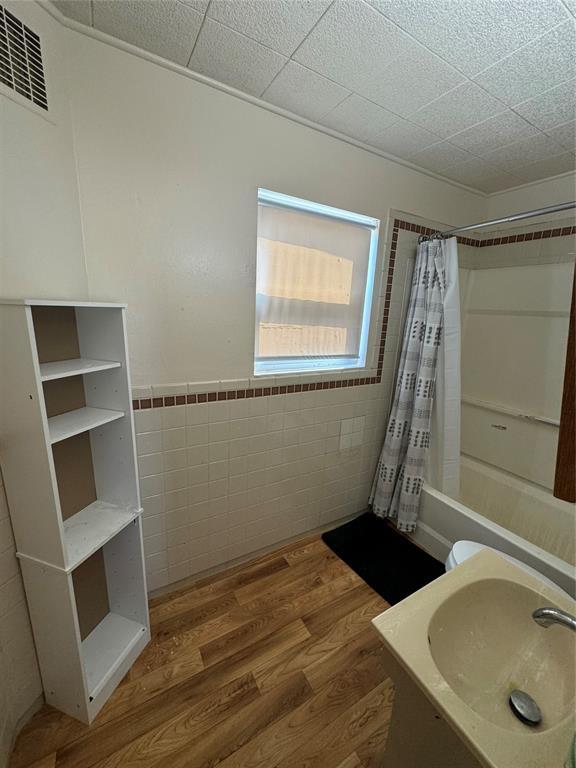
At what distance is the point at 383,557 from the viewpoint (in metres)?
1.83

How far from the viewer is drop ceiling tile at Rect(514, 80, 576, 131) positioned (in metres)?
1.13

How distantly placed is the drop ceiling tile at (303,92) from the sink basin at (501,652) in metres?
1.80

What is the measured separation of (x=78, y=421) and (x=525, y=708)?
144cm

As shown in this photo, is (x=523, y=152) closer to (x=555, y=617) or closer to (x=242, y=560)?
(x=555, y=617)

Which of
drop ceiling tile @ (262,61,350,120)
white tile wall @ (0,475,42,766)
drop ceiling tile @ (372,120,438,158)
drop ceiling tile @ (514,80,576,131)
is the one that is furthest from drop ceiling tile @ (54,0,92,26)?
drop ceiling tile @ (514,80,576,131)

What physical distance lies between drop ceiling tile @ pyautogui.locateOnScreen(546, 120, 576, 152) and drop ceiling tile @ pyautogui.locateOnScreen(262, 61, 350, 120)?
39.7 inches

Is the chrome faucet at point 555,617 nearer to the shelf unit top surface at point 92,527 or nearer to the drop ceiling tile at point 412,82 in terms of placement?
the shelf unit top surface at point 92,527

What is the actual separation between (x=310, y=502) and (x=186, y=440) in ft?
3.06

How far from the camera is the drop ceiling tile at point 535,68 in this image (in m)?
0.93

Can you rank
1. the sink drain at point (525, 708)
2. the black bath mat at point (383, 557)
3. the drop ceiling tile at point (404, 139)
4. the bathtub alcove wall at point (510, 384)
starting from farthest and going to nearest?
the bathtub alcove wall at point (510, 384), the black bath mat at point (383, 557), the drop ceiling tile at point (404, 139), the sink drain at point (525, 708)

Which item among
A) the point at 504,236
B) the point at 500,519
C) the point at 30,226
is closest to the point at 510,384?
the point at 500,519

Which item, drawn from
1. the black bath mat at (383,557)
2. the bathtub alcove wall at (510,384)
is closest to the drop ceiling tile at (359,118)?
the bathtub alcove wall at (510,384)

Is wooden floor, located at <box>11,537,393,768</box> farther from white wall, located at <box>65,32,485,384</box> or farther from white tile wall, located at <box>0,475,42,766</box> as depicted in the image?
white wall, located at <box>65,32,485,384</box>

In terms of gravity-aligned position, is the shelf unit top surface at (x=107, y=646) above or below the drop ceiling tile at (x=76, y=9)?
below
